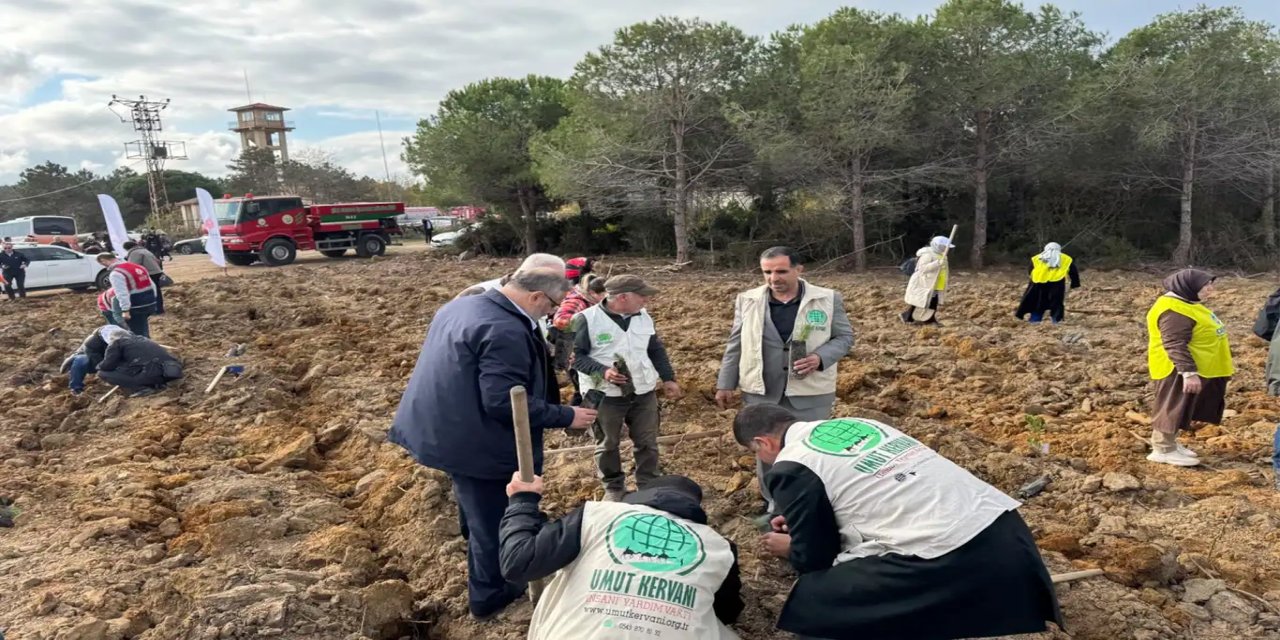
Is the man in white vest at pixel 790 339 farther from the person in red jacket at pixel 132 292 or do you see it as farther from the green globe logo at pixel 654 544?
the person in red jacket at pixel 132 292

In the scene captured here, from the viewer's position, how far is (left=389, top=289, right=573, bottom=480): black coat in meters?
2.59

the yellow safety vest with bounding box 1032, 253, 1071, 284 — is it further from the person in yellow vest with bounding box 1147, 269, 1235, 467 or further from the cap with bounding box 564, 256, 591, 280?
the cap with bounding box 564, 256, 591, 280

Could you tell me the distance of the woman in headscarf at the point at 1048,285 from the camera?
337 inches

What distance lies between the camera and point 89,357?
697cm

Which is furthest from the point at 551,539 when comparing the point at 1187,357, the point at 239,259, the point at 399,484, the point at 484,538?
the point at 239,259

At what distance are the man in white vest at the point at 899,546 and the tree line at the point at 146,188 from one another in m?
38.9

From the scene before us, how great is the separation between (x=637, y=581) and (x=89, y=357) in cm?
720

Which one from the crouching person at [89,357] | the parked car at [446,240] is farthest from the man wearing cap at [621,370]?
the parked car at [446,240]

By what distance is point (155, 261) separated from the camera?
33.2 ft

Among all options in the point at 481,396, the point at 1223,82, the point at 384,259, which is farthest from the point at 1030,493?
the point at 384,259

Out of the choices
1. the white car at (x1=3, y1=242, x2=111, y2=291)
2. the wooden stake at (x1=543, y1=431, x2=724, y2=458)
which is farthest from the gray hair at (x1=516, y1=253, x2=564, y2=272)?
the white car at (x1=3, y1=242, x2=111, y2=291)

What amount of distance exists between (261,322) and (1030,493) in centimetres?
1013

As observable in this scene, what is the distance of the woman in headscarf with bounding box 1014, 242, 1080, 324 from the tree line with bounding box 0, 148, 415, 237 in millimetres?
34435

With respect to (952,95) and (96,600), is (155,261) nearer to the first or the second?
(96,600)
